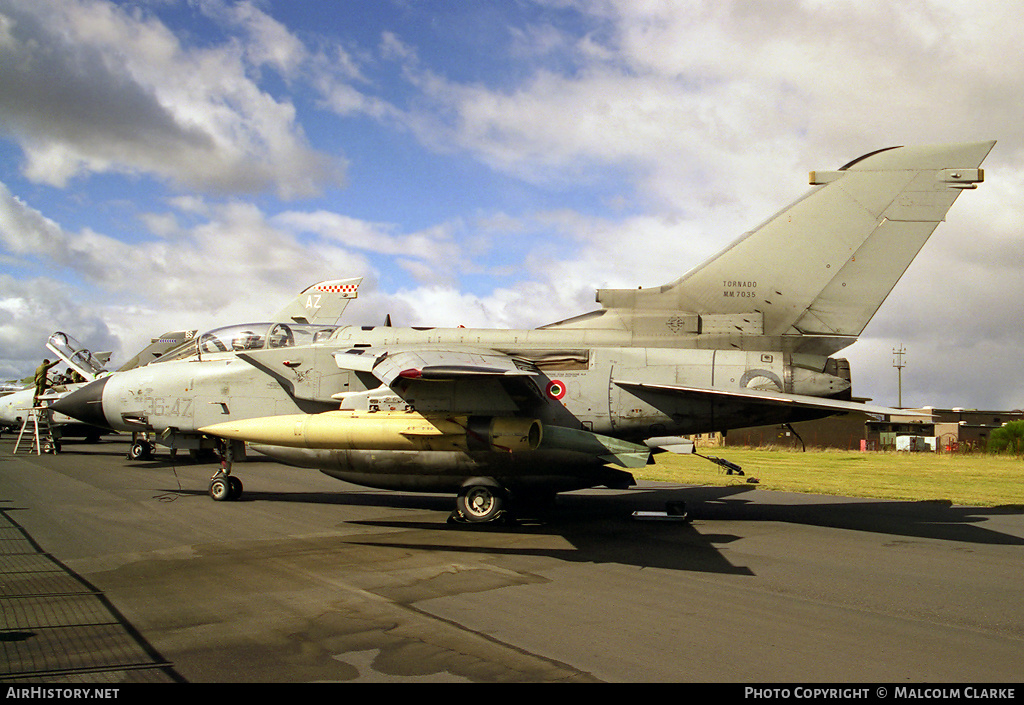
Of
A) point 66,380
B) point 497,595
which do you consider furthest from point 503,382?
point 66,380

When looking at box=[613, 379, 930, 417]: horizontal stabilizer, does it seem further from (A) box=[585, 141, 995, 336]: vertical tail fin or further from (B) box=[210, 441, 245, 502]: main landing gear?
(B) box=[210, 441, 245, 502]: main landing gear

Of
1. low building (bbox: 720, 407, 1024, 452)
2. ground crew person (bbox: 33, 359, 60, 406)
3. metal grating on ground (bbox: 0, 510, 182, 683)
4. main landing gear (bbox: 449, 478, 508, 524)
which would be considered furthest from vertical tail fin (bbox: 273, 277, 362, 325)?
low building (bbox: 720, 407, 1024, 452)

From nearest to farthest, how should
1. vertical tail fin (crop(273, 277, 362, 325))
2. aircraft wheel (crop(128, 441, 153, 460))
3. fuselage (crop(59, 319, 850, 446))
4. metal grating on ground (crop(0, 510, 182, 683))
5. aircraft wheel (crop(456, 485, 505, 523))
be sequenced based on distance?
metal grating on ground (crop(0, 510, 182, 683))
aircraft wheel (crop(456, 485, 505, 523))
fuselage (crop(59, 319, 850, 446))
aircraft wheel (crop(128, 441, 153, 460))
vertical tail fin (crop(273, 277, 362, 325))

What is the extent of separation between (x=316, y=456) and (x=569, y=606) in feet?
19.4

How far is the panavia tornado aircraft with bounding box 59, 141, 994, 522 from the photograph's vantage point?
9.76 meters

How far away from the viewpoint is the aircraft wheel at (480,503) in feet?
33.3

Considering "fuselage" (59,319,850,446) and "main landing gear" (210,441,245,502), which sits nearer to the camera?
"fuselage" (59,319,850,446)

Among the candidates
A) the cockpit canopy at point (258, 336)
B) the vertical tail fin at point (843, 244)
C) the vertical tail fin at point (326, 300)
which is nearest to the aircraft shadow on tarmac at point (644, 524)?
the cockpit canopy at point (258, 336)

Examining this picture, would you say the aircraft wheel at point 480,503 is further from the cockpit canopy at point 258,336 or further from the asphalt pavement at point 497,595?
the cockpit canopy at point 258,336

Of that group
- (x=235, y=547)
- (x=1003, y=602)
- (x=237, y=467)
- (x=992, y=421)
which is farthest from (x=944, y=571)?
(x=992, y=421)

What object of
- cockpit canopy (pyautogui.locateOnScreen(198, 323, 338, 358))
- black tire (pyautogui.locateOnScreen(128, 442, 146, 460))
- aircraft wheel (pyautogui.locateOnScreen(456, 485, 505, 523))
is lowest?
black tire (pyautogui.locateOnScreen(128, 442, 146, 460))

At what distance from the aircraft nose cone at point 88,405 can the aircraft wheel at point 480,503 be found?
26.9ft

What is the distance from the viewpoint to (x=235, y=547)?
8.27 meters

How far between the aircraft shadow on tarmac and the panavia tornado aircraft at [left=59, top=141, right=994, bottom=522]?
73cm
